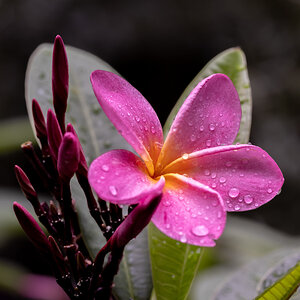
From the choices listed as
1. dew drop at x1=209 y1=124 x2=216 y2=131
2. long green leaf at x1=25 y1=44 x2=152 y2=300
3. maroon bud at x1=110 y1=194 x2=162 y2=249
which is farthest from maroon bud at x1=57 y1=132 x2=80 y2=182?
long green leaf at x1=25 y1=44 x2=152 y2=300

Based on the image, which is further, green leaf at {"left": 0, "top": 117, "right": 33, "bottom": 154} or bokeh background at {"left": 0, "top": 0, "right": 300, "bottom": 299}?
bokeh background at {"left": 0, "top": 0, "right": 300, "bottom": 299}

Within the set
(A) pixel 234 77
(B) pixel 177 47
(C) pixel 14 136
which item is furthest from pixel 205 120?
(B) pixel 177 47

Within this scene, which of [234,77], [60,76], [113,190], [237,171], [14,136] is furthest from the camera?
[14,136]

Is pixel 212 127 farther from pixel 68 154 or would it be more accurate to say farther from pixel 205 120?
pixel 68 154

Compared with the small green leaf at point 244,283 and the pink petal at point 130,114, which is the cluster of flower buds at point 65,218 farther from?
the small green leaf at point 244,283

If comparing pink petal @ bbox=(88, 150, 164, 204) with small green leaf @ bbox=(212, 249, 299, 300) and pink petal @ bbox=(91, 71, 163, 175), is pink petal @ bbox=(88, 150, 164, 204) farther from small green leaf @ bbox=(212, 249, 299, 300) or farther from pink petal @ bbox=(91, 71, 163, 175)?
small green leaf @ bbox=(212, 249, 299, 300)

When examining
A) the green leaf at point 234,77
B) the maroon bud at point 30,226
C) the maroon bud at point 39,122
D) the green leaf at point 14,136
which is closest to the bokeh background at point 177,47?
the green leaf at point 14,136
